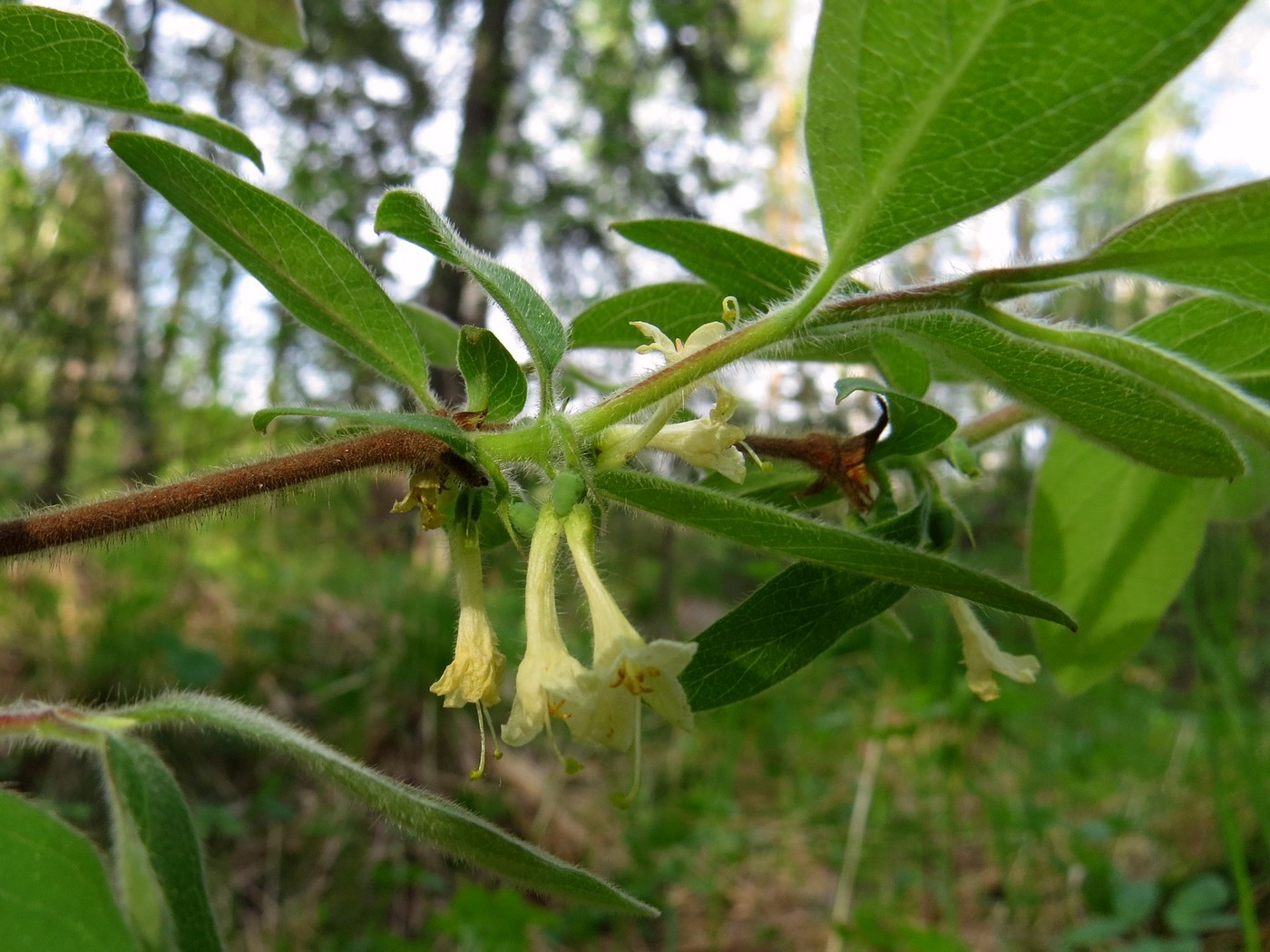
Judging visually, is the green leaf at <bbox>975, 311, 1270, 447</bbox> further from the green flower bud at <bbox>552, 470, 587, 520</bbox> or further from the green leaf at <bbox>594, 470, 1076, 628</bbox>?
the green flower bud at <bbox>552, 470, 587, 520</bbox>

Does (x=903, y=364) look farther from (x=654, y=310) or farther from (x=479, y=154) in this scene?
(x=479, y=154)

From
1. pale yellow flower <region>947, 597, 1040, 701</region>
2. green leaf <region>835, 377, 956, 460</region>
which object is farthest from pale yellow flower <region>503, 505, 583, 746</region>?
pale yellow flower <region>947, 597, 1040, 701</region>

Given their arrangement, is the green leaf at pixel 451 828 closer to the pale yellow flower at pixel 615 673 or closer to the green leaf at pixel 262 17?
the pale yellow flower at pixel 615 673

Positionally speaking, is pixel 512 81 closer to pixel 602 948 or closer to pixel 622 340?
pixel 602 948

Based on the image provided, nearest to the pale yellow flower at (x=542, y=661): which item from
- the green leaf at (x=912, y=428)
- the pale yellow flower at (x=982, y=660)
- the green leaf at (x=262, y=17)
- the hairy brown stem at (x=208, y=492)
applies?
the hairy brown stem at (x=208, y=492)

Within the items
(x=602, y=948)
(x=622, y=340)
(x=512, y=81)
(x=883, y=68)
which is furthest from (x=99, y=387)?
(x=883, y=68)
